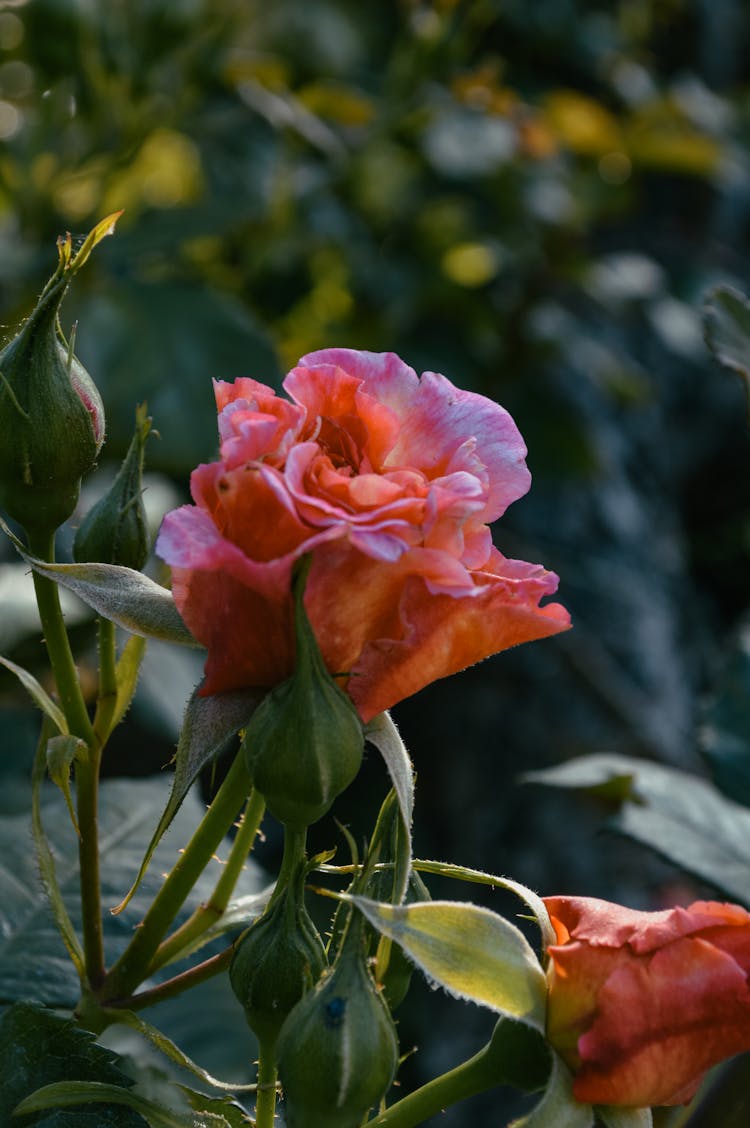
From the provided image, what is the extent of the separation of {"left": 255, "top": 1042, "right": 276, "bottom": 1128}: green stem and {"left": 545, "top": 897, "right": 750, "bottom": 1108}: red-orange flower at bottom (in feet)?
0.36

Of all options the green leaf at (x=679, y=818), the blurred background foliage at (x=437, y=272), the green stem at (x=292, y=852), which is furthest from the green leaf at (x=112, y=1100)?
the blurred background foliage at (x=437, y=272)

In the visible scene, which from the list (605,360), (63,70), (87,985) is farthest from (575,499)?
(87,985)

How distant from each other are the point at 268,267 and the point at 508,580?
160 centimetres

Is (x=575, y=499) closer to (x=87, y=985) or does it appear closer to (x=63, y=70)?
(x=63, y=70)

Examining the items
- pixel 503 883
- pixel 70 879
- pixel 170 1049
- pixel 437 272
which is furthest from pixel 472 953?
pixel 437 272

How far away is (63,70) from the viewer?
1426mm

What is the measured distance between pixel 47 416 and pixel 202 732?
141 mm

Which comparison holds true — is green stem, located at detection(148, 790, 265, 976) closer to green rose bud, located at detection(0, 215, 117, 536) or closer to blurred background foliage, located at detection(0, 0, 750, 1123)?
green rose bud, located at detection(0, 215, 117, 536)

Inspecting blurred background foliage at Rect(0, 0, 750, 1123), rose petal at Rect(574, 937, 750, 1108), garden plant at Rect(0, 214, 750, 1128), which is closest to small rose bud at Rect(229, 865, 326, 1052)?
garden plant at Rect(0, 214, 750, 1128)

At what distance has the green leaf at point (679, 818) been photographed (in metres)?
0.80

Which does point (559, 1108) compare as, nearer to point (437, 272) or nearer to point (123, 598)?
point (123, 598)

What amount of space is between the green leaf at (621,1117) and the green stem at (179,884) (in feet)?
0.59

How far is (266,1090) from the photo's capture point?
0.50 meters

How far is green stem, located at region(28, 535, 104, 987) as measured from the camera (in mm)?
545
